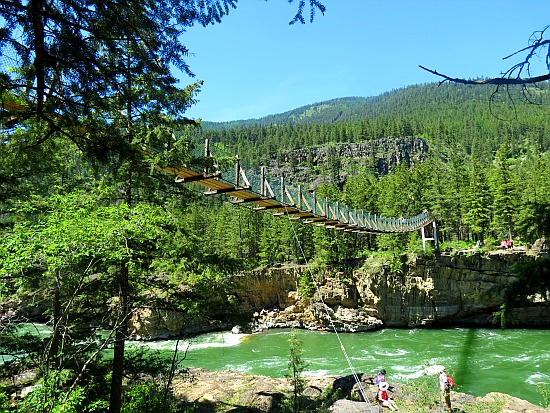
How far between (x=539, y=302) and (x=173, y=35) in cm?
2247

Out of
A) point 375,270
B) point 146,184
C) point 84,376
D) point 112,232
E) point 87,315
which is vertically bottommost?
point 375,270

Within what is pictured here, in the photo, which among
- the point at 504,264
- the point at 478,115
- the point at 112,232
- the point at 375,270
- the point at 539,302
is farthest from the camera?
the point at 478,115

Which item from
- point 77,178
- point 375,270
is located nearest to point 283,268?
point 375,270

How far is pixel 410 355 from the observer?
48.2ft

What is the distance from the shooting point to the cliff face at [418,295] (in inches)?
801

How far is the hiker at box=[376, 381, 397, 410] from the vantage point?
283 inches

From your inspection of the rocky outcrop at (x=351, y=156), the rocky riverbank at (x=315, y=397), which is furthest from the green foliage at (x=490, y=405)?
the rocky outcrop at (x=351, y=156)

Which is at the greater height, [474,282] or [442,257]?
[442,257]

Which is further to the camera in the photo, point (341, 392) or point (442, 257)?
point (442, 257)

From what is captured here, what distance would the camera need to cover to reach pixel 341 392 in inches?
317

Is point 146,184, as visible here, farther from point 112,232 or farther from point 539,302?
point 539,302

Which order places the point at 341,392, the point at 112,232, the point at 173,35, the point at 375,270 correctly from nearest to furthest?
1. the point at 173,35
2. the point at 112,232
3. the point at 341,392
4. the point at 375,270

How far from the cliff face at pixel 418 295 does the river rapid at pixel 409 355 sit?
1120mm

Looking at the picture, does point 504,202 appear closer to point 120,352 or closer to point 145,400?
point 145,400
